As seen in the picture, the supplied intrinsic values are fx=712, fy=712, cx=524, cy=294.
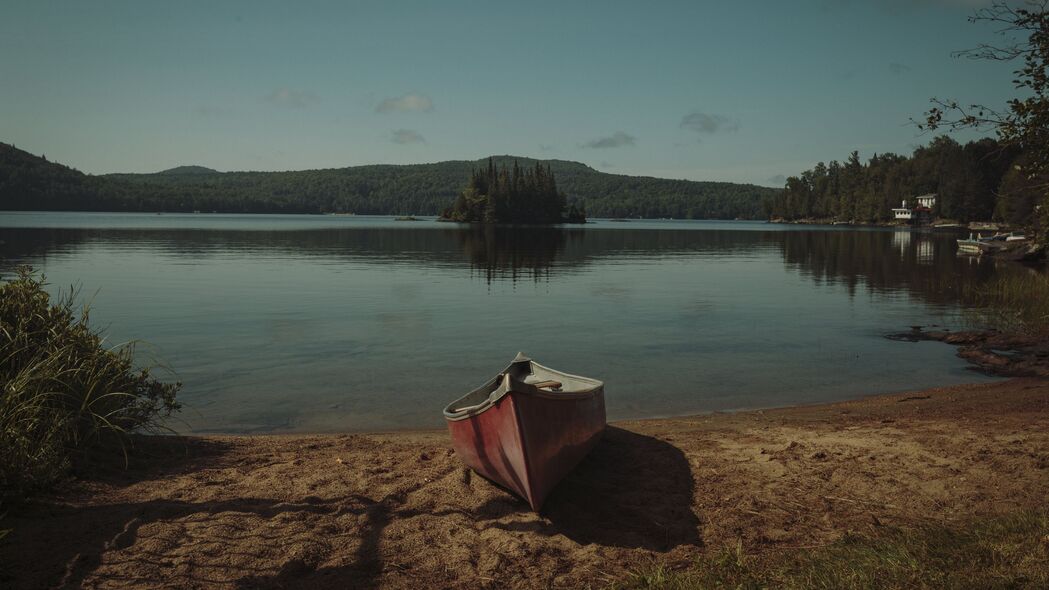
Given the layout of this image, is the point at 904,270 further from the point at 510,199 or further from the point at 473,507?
the point at 510,199

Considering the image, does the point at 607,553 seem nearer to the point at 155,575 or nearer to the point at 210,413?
the point at 155,575

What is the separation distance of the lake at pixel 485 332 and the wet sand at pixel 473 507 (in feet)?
13.2

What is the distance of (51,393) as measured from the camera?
8328 mm

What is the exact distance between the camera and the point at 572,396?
30.3 ft

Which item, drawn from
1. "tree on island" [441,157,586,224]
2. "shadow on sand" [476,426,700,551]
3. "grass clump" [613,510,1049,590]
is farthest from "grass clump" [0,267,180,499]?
"tree on island" [441,157,586,224]

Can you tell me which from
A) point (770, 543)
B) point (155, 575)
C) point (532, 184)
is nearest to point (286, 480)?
point (155, 575)

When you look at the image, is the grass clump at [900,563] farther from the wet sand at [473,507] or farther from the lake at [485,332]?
the lake at [485,332]

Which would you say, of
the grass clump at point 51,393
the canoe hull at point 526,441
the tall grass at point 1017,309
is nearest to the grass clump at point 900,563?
the canoe hull at point 526,441

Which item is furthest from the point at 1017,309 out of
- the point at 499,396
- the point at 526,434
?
the point at 499,396

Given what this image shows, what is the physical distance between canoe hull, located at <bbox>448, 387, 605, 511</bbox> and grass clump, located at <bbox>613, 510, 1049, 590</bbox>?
1987 millimetres

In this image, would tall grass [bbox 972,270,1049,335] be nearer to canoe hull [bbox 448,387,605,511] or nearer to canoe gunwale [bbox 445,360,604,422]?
canoe gunwale [bbox 445,360,604,422]

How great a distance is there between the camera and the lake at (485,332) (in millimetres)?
15882

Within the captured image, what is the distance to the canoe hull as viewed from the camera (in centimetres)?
830

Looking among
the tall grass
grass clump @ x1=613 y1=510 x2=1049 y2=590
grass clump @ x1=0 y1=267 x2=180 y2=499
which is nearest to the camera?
grass clump @ x1=613 y1=510 x2=1049 y2=590
